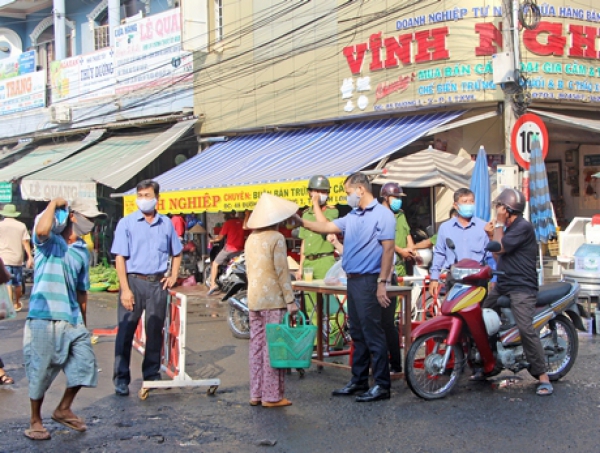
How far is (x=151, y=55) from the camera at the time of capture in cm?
2014

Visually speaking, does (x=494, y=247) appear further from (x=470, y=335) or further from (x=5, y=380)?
(x=5, y=380)

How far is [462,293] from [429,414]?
3.62ft

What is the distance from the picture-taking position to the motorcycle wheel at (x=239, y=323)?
10.2 meters

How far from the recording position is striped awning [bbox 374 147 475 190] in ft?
40.0

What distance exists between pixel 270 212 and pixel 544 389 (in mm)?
2801

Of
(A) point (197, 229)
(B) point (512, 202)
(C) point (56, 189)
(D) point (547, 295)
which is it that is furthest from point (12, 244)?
(D) point (547, 295)

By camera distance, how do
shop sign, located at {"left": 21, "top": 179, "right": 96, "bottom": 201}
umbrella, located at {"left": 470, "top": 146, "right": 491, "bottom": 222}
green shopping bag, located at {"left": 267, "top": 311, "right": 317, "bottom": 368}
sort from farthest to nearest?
shop sign, located at {"left": 21, "top": 179, "right": 96, "bottom": 201}, umbrella, located at {"left": 470, "top": 146, "right": 491, "bottom": 222}, green shopping bag, located at {"left": 267, "top": 311, "right": 317, "bottom": 368}

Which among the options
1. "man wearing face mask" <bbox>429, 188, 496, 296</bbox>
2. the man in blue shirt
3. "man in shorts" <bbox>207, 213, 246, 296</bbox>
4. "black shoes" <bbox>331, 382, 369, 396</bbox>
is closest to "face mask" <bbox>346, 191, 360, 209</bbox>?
the man in blue shirt

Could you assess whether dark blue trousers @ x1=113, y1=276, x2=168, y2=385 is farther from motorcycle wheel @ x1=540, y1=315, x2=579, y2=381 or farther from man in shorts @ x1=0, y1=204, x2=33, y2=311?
man in shorts @ x1=0, y1=204, x2=33, y2=311

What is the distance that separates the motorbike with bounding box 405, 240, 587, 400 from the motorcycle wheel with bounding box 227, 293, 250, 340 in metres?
3.75

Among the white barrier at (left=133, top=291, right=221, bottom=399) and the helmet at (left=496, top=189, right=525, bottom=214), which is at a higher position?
the helmet at (left=496, top=189, right=525, bottom=214)

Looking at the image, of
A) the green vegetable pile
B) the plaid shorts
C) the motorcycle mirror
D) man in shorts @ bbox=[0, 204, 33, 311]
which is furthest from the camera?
the green vegetable pile

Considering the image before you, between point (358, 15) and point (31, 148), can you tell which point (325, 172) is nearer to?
point (358, 15)

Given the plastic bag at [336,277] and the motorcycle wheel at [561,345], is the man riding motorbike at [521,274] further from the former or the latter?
the plastic bag at [336,277]
